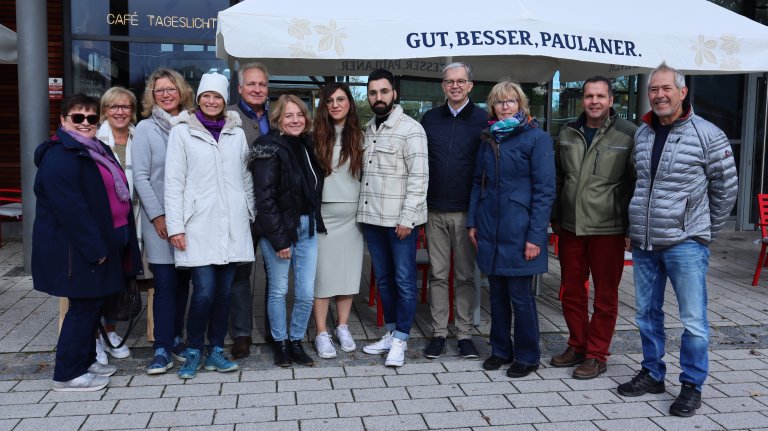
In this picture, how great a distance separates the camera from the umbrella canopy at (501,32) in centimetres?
401

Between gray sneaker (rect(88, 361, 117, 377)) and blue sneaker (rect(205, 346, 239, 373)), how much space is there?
1.86ft

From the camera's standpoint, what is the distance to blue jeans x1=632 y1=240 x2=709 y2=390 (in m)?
3.61

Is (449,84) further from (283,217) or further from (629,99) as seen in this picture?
(629,99)

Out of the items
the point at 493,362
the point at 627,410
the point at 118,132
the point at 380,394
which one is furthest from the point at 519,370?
the point at 118,132

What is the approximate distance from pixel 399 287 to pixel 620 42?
7.05ft

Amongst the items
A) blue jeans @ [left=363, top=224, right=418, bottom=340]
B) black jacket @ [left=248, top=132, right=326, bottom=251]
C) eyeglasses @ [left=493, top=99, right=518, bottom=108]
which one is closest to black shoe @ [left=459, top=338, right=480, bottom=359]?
blue jeans @ [left=363, top=224, right=418, bottom=340]

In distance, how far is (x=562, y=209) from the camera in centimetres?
423

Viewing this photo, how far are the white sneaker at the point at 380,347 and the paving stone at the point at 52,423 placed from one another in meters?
1.81

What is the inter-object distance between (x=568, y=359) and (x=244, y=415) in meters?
2.08

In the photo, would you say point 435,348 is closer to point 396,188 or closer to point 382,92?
point 396,188

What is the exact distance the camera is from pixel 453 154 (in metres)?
4.38

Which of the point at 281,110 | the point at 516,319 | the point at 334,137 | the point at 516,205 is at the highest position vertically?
the point at 281,110

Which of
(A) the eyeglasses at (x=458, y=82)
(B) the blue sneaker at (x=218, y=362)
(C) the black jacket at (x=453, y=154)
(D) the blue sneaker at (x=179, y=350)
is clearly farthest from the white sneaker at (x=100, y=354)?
(A) the eyeglasses at (x=458, y=82)

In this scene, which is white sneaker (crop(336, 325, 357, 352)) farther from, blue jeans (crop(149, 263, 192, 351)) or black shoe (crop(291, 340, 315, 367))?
blue jeans (crop(149, 263, 192, 351))
